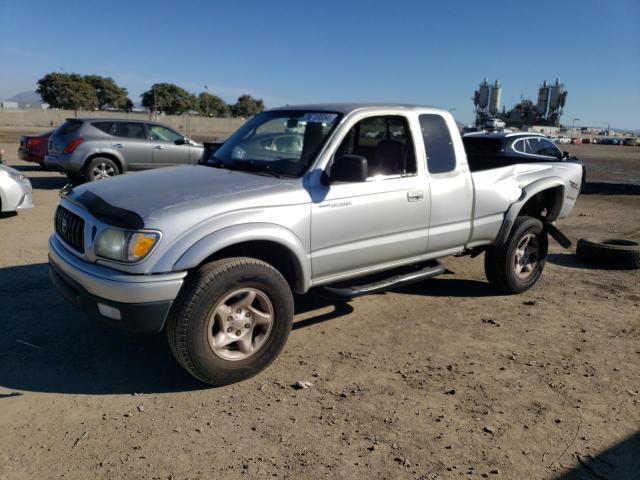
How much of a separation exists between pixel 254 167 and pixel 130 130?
9070 mm

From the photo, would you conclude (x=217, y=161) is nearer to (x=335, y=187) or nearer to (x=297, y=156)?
(x=297, y=156)

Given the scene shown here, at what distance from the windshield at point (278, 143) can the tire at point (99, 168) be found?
25.4ft

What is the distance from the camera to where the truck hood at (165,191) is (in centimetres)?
342

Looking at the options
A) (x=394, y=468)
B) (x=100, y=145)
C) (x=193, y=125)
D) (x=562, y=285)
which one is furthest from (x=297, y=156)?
(x=193, y=125)

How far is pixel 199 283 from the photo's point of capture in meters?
3.35

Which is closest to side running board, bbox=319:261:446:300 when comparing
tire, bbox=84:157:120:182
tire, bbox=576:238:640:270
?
tire, bbox=576:238:640:270

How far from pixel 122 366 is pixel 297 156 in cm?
205

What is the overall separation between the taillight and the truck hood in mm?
8097

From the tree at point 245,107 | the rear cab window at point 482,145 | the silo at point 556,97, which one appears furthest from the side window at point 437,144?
the silo at point 556,97

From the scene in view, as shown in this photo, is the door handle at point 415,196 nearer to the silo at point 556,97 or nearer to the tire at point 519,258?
the tire at point 519,258

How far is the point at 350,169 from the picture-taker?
153 inches

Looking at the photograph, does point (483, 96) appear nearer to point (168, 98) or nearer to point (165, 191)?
point (168, 98)

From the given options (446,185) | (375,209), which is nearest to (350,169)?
(375,209)

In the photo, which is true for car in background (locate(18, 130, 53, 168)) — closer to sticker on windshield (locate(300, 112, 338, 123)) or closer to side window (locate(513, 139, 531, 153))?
side window (locate(513, 139, 531, 153))
